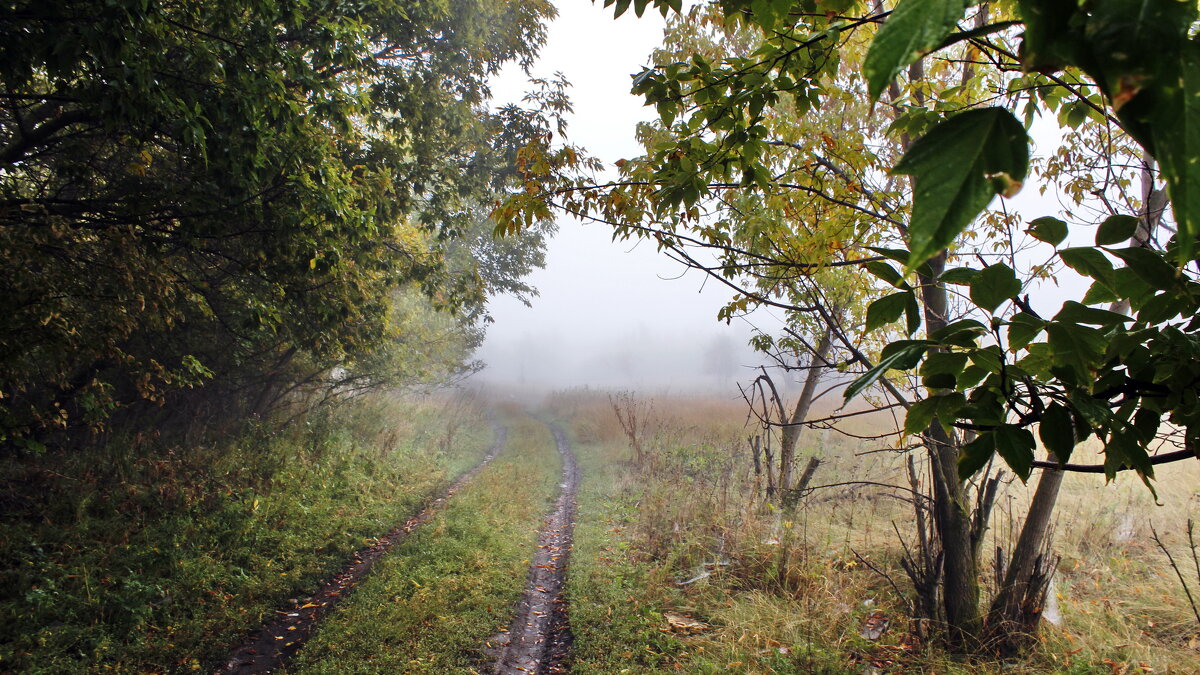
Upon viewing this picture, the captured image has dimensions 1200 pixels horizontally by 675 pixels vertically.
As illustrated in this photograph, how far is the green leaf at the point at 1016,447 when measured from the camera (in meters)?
0.89

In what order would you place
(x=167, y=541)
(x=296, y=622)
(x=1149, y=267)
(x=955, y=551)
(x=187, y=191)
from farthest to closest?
(x=167, y=541), (x=296, y=622), (x=187, y=191), (x=955, y=551), (x=1149, y=267)

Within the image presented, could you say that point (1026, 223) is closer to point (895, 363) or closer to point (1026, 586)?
point (895, 363)

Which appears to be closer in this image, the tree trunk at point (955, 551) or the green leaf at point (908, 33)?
the green leaf at point (908, 33)

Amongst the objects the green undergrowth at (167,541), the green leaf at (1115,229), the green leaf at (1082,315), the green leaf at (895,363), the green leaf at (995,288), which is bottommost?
the green undergrowth at (167,541)

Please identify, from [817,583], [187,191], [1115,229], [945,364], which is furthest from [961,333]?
[187,191]

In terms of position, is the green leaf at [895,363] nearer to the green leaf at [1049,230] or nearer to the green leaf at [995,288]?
the green leaf at [995,288]

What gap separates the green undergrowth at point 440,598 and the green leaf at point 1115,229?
493cm

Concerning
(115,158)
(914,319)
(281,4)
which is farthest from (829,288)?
(115,158)

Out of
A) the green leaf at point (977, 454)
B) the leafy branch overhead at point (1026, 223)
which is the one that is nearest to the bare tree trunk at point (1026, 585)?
the leafy branch overhead at point (1026, 223)

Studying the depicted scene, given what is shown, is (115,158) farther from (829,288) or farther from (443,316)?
(443,316)

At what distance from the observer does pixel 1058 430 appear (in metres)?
0.86

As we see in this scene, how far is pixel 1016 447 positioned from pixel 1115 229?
404 mm

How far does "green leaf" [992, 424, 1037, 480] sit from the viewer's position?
0.89 metres

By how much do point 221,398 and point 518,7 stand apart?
29.9 feet
